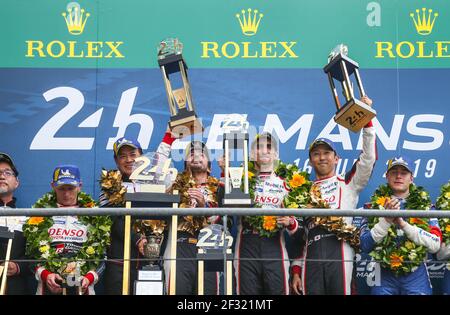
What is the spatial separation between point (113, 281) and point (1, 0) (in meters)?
3.54

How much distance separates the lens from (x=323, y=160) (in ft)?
23.3

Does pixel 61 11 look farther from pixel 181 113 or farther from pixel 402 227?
pixel 402 227

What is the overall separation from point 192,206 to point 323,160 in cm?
121

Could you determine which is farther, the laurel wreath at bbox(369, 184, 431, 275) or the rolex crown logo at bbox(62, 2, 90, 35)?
the rolex crown logo at bbox(62, 2, 90, 35)

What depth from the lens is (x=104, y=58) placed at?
7.99 meters

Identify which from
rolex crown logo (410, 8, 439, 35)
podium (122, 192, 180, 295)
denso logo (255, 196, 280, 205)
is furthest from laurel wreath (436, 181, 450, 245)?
podium (122, 192, 180, 295)

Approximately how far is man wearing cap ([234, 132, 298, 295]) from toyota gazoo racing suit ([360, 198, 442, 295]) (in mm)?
522

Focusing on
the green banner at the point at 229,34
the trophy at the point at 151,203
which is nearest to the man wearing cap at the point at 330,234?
the trophy at the point at 151,203

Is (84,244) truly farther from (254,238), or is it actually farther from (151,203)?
(254,238)

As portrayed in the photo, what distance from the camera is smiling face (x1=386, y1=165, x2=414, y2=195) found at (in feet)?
22.1

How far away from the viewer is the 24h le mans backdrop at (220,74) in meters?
7.88

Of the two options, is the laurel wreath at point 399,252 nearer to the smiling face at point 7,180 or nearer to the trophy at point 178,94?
the trophy at point 178,94

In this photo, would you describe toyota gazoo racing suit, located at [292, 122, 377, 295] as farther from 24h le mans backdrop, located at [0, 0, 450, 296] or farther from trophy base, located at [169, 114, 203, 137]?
trophy base, located at [169, 114, 203, 137]

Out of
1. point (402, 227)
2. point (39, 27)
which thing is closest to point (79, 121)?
point (39, 27)
